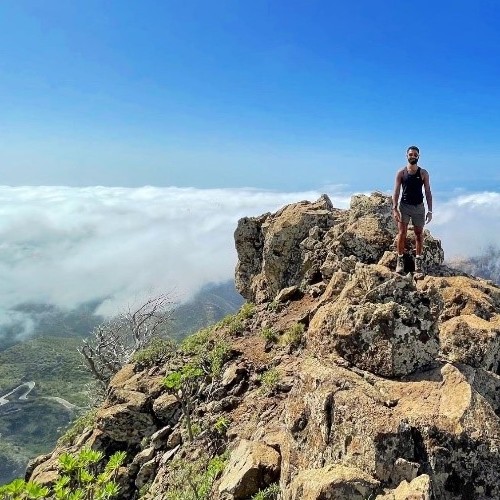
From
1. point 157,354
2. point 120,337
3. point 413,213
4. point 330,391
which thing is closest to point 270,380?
point 330,391

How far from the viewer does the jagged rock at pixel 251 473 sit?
9.03 meters

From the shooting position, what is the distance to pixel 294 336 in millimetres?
15367

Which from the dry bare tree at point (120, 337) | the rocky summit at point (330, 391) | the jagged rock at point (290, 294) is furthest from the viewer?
the dry bare tree at point (120, 337)

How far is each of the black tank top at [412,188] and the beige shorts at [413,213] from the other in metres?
0.14

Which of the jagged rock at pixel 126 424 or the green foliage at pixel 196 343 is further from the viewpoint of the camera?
the green foliage at pixel 196 343

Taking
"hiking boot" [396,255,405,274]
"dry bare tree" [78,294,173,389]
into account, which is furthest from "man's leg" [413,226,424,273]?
"dry bare tree" [78,294,173,389]

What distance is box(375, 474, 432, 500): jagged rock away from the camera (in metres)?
6.42

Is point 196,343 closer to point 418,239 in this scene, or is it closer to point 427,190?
point 418,239

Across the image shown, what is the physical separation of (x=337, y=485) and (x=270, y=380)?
21.8 feet

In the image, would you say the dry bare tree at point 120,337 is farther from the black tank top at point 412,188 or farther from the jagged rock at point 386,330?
the jagged rock at point 386,330

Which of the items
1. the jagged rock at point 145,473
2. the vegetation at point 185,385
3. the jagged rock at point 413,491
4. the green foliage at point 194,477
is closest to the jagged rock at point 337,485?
the jagged rock at point 413,491

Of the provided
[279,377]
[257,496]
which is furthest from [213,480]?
[279,377]

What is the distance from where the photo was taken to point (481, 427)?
7926 millimetres

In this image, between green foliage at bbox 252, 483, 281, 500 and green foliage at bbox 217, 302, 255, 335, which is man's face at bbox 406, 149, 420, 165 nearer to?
green foliage at bbox 217, 302, 255, 335
